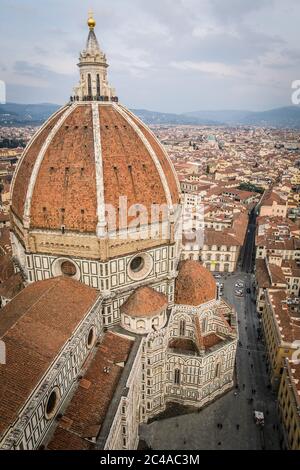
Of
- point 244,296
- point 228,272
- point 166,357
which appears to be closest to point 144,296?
point 166,357

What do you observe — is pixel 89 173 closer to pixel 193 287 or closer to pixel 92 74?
pixel 92 74

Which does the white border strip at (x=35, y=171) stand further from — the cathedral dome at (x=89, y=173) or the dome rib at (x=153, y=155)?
the dome rib at (x=153, y=155)

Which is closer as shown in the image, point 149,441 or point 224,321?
point 149,441

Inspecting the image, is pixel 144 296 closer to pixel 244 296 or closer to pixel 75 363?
pixel 75 363

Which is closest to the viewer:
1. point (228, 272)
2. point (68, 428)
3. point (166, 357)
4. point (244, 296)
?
point (68, 428)

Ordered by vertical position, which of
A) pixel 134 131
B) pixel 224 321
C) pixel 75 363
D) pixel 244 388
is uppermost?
pixel 134 131

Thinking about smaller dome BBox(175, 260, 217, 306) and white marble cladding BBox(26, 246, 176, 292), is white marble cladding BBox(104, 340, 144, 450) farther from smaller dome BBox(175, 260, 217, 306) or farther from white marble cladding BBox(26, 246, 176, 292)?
smaller dome BBox(175, 260, 217, 306)
